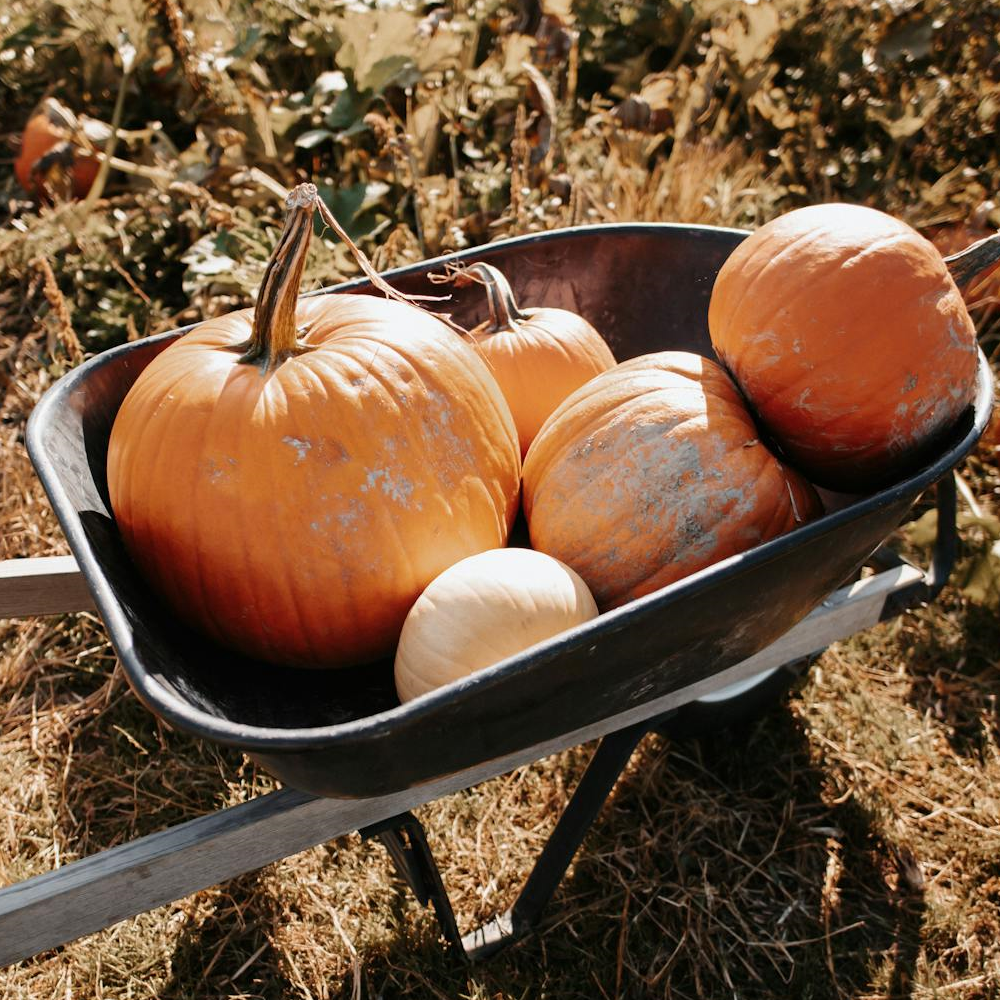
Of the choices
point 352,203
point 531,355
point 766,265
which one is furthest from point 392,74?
point 766,265

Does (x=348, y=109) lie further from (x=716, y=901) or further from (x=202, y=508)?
(x=716, y=901)

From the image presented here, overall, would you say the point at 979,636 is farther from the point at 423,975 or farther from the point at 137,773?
the point at 137,773

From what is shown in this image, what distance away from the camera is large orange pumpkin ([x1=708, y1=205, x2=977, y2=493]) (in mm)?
1195

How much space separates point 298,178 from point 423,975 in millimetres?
2635

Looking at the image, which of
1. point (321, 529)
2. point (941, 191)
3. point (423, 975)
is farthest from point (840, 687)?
point (941, 191)

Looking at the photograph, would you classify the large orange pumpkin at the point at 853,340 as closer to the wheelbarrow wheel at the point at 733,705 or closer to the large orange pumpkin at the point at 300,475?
the large orange pumpkin at the point at 300,475

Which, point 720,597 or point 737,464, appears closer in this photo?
point 720,597

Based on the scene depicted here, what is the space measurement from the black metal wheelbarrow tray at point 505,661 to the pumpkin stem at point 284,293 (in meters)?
0.31

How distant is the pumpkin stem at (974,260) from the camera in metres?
1.33

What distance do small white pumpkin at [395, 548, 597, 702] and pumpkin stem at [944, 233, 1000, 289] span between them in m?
0.77

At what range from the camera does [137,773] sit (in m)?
1.94

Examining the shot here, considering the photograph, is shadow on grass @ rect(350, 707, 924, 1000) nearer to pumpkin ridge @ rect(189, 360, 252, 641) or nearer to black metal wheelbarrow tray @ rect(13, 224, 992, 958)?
black metal wheelbarrow tray @ rect(13, 224, 992, 958)

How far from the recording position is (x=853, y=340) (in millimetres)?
1199

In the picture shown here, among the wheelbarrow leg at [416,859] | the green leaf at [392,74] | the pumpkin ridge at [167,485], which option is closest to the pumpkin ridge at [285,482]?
the pumpkin ridge at [167,485]
